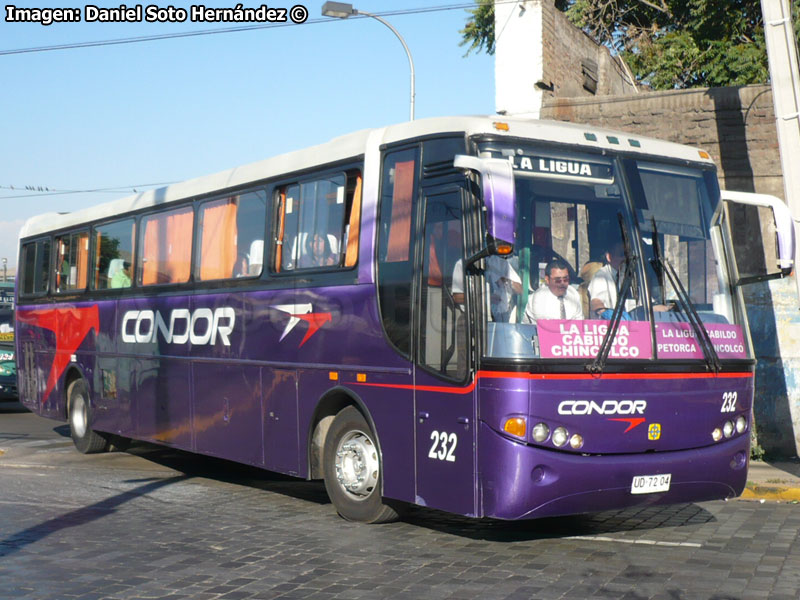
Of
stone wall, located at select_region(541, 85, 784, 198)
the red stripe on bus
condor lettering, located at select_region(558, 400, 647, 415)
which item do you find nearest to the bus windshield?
the red stripe on bus

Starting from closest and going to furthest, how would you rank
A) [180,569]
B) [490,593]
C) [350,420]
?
[490,593] → [180,569] → [350,420]

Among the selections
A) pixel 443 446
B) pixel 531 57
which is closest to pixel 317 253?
pixel 443 446

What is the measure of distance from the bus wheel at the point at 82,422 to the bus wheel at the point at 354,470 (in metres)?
6.38

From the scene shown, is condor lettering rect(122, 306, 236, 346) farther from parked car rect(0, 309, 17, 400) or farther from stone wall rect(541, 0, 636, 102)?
parked car rect(0, 309, 17, 400)

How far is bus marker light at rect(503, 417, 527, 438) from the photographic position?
7.32m

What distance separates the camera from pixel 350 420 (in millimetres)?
9086

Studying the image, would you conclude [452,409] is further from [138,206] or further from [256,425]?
[138,206]

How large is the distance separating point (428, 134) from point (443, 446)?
235 cm

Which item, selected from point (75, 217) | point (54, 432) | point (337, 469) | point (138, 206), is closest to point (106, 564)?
point (337, 469)

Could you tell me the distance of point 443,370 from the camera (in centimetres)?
788

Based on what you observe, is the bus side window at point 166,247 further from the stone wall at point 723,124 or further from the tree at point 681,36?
the tree at point 681,36

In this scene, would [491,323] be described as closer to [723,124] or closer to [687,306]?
[687,306]

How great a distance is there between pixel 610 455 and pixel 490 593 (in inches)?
62.3

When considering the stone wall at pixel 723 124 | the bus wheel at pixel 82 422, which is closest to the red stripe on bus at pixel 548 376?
the stone wall at pixel 723 124
